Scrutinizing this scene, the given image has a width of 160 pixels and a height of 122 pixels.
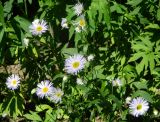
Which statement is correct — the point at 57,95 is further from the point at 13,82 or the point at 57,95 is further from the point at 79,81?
the point at 13,82

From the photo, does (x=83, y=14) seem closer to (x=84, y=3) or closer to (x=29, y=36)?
(x=84, y=3)

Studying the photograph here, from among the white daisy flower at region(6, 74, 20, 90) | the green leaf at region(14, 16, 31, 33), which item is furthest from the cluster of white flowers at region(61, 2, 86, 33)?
the white daisy flower at region(6, 74, 20, 90)

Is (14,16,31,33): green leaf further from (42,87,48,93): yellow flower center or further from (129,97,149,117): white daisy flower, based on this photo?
(129,97,149,117): white daisy flower

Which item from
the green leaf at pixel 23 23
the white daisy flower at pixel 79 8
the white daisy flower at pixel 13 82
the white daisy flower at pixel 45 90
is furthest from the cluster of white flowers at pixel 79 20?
the white daisy flower at pixel 13 82

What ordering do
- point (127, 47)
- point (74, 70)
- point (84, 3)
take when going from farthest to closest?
point (127, 47)
point (84, 3)
point (74, 70)

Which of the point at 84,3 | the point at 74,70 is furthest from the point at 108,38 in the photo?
the point at 74,70
